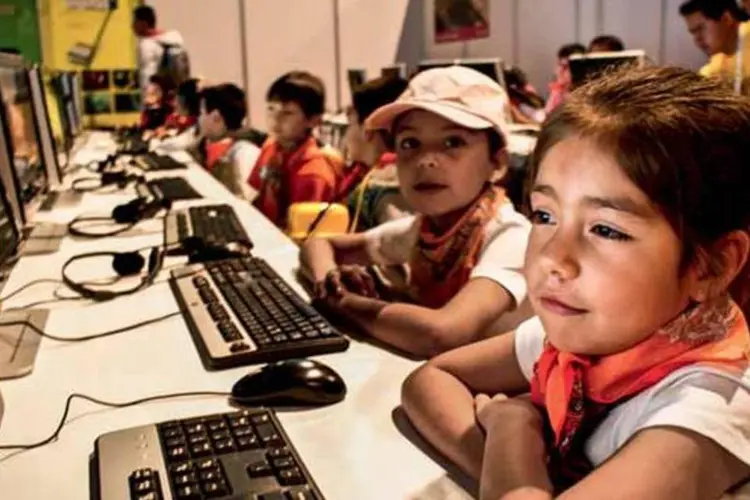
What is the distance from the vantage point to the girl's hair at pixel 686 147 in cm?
72

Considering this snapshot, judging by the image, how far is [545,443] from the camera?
0.83m

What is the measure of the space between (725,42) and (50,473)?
16.0 ft

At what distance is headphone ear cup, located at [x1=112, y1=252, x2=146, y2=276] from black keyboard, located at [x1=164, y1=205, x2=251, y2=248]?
7.1 inches

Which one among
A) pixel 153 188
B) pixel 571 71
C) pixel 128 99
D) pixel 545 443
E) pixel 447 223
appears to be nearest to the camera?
pixel 545 443

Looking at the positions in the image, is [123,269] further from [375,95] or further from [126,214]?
[375,95]

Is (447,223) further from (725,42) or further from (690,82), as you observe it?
(725,42)

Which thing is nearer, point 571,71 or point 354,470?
point 354,470

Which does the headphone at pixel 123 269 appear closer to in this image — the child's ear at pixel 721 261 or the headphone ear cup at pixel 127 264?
the headphone ear cup at pixel 127 264

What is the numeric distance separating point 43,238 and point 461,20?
230 inches

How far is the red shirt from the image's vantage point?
2963 millimetres

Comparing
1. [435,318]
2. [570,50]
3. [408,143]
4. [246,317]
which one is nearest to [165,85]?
[570,50]

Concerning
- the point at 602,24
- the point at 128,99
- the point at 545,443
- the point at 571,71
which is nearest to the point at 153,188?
the point at 571,71

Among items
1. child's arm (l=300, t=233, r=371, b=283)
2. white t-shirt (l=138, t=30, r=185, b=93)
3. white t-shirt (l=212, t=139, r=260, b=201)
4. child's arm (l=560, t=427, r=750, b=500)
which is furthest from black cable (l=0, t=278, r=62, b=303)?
white t-shirt (l=138, t=30, r=185, b=93)

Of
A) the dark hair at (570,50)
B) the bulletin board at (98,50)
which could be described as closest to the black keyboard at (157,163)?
the bulletin board at (98,50)
